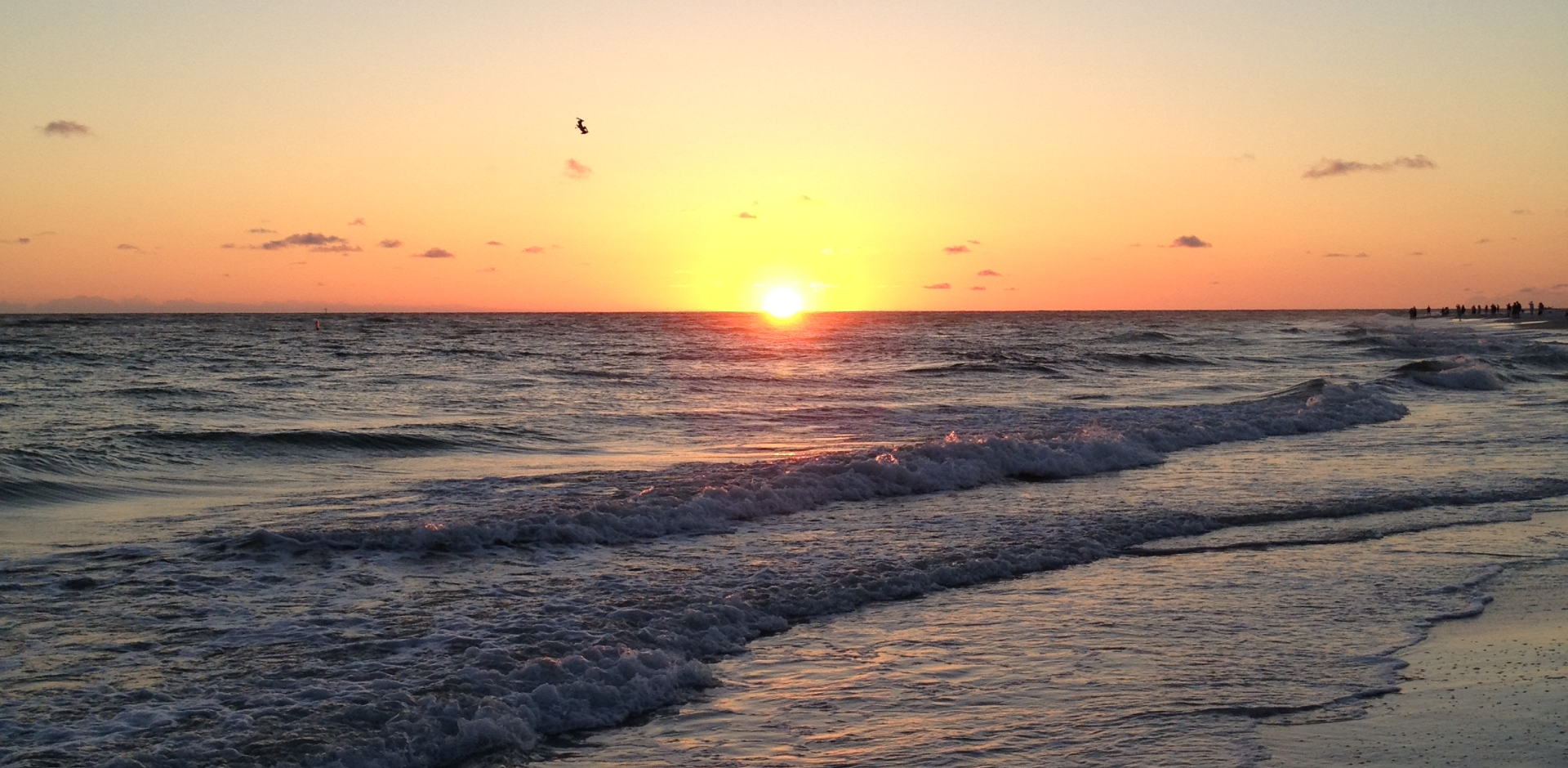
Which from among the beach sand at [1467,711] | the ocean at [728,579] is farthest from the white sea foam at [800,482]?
the beach sand at [1467,711]

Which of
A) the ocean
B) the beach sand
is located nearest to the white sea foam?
the ocean

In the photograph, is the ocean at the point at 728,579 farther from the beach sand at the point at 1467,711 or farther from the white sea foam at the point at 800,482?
the beach sand at the point at 1467,711

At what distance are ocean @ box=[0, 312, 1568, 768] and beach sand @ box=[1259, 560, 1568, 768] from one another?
0.76ft

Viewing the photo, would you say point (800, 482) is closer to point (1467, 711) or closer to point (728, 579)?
point (728, 579)

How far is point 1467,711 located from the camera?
6.57 m

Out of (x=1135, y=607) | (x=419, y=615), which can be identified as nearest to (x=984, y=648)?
(x=1135, y=607)

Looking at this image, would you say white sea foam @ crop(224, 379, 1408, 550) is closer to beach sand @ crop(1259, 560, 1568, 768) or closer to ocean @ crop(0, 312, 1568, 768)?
ocean @ crop(0, 312, 1568, 768)

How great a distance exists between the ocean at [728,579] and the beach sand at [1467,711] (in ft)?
0.76

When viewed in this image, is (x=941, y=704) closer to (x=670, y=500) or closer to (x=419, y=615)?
(x=419, y=615)

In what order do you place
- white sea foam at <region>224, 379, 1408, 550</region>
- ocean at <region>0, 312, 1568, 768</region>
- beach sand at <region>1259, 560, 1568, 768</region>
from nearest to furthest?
beach sand at <region>1259, 560, 1568, 768</region>, ocean at <region>0, 312, 1568, 768</region>, white sea foam at <region>224, 379, 1408, 550</region>

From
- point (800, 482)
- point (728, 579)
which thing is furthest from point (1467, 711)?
point (800, 482)

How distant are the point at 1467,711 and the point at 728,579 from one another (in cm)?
576

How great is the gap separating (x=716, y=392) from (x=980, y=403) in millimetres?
8263

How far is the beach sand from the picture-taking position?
19.3 ft
